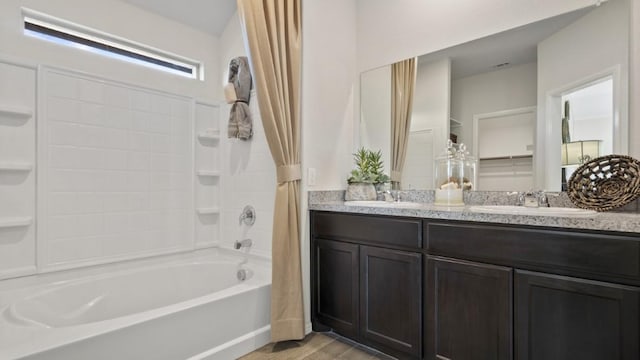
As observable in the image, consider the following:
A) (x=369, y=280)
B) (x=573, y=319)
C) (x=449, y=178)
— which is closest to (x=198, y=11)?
(x=449, y=178)

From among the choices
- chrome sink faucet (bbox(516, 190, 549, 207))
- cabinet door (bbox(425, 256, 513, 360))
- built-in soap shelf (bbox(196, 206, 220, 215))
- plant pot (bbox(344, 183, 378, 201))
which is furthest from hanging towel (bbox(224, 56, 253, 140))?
chrome sink faucet (bbox(516, 190, 549, 207))

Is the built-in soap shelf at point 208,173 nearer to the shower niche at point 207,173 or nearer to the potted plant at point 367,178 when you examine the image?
the shower niche at point 207,173

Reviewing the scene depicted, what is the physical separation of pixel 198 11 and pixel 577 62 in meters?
2.87

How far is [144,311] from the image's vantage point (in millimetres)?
2168

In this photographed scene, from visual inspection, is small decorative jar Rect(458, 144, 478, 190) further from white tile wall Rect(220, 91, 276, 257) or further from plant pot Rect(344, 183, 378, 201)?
white tile wall Rect(220, 91, 276, 257)

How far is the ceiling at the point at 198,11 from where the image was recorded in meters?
2.64

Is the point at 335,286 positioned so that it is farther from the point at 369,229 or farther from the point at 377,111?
the point at 377,111

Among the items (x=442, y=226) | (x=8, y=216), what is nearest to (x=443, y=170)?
(x=442, y=226)

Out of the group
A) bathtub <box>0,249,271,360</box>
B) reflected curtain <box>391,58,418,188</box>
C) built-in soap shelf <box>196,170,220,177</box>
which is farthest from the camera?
built-in soap shelf <box>196,170,220,177</box>

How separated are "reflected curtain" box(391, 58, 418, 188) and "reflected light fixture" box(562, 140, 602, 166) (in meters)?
0.99

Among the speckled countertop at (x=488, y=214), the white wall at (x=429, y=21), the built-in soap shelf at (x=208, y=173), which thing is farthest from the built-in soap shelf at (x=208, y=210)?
the white wall at (x=429, y=21)

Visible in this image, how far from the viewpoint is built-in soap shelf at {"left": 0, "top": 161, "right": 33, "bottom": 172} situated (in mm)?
1935

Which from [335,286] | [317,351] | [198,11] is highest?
[198,11]

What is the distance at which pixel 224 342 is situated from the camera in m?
1.93
